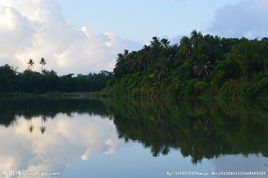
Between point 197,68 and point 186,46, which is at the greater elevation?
point 186,46

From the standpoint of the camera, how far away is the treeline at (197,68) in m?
56.7

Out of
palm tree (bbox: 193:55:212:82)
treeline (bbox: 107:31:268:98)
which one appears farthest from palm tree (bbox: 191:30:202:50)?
palm tree (bbox: 193:55:212:82)

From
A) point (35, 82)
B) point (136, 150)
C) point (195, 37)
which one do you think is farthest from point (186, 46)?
point (136, 150)

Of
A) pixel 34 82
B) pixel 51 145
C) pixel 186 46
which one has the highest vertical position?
pixel 186 46

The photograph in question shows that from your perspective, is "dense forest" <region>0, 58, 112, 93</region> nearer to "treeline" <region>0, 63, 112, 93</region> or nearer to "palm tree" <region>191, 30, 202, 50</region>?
"treeline" <region>0, 63, 112, 93</region>

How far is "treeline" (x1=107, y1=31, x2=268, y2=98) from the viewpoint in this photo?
186 ft

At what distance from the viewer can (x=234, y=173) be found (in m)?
10.8

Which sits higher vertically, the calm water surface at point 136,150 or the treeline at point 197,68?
Result: the treeline at point 197,68

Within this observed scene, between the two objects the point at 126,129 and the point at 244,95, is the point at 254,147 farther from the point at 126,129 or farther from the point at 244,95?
the point at 244,95

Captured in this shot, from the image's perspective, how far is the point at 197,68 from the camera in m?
68.9

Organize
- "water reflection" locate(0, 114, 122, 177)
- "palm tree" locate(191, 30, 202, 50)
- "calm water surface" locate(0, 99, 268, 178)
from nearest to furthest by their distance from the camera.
Answer: "calm water surface" locate(0, 99, 268, 178) → "water reflection" locate(0, 114, 122, 177) → "palm tree" locate(191, 30, 202, 50)

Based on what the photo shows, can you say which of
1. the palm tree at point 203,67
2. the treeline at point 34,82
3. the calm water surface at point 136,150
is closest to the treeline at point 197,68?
the palm tree at point 203,67

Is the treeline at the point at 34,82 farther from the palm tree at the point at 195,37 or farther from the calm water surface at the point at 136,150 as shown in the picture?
the calm water surface at the point at 136,150

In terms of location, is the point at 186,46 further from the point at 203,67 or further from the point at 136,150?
the point at 136,150
